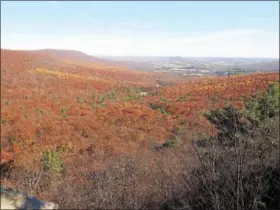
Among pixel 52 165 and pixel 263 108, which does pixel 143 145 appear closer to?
pixel 52 165

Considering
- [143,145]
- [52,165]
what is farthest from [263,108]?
[143,145]

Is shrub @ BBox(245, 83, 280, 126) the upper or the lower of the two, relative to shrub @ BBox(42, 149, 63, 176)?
upper

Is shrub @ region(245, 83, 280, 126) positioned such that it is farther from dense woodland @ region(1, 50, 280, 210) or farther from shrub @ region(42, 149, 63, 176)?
shrub @ region(42, 149, 63, 176)

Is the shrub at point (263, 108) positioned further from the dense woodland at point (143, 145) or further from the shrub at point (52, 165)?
the shrub at point (52, 165)

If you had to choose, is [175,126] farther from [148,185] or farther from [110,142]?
[148,185]

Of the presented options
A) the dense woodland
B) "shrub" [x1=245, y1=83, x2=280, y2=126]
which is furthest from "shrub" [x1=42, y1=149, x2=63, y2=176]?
"shrub" [x1=245, y1=83, x2=280, y2=126]

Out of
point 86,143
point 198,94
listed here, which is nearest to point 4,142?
point 86,143

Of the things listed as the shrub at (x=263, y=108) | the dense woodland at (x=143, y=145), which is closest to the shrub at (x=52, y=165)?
the dense woodland at (x=143, y=145)

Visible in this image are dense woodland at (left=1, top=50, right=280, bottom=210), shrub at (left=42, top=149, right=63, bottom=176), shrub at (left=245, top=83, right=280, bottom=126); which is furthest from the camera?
shrub at (left=42, top=149, right=63, bottom=176)

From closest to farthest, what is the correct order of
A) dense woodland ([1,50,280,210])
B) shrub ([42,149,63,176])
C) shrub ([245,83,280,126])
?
dense woodland ([1,50,280,210]) < shrub ([245,83,280,126]) < shrub ([42,149,63,176])
